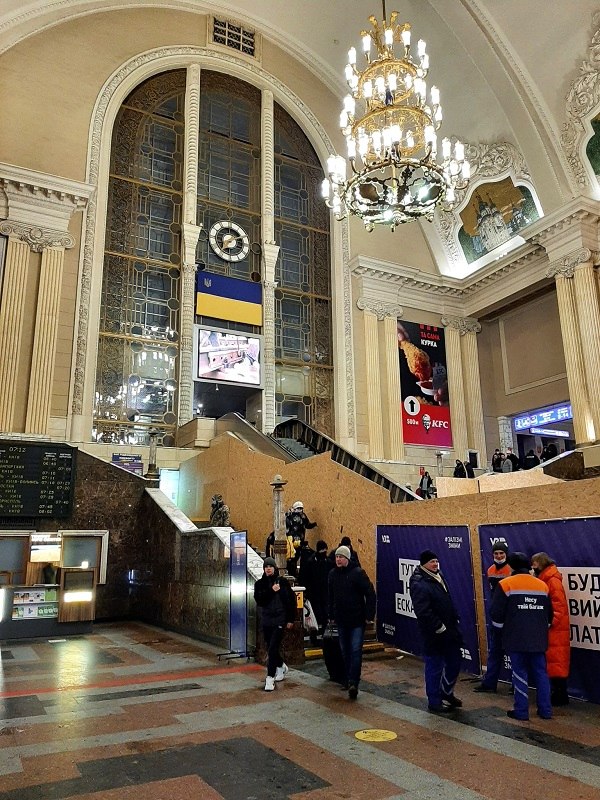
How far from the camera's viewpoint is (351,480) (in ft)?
31.1

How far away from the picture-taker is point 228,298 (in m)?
19.9

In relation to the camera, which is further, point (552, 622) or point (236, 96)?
point (236, 96)

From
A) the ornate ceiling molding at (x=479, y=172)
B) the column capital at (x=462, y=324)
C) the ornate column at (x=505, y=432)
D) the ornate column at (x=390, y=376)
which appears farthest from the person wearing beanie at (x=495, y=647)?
the column capital at (x=462, y=324)

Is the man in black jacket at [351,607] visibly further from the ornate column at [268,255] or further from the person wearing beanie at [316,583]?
the ornate column at [268,255]

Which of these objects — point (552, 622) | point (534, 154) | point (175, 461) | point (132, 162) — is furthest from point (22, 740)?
point (534, 154)

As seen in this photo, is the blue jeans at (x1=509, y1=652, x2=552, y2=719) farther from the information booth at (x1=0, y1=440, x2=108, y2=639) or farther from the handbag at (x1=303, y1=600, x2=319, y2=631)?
the information booth at (x1=0, y1=440, x2=108, y2=639)

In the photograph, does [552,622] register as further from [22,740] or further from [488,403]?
[488,403]

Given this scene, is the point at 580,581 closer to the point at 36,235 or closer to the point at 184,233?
the point at 36,235

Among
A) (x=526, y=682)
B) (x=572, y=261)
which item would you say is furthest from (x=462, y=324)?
(x=526, y=682)

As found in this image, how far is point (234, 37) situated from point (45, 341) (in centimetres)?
1366

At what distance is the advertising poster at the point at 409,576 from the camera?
6.79 metres

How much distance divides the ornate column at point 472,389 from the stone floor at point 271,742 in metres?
16.5

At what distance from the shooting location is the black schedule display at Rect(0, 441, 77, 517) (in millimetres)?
12102

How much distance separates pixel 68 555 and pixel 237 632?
5742 mm
